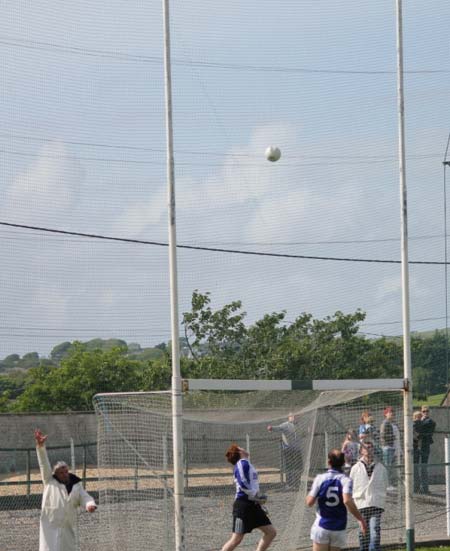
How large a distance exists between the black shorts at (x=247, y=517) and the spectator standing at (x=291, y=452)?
2.20 m

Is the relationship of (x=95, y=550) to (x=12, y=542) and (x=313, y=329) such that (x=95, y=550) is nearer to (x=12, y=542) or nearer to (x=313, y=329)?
(x=12, y=542)

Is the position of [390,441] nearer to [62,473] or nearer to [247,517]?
[247,517]

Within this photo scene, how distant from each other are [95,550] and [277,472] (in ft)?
10.2

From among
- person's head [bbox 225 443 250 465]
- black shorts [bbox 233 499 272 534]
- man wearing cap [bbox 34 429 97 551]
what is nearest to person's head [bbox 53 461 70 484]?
man wearing cap [bbox 34 429 97 551]

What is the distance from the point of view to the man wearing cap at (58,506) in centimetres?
1274

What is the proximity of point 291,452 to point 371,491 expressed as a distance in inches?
79.5

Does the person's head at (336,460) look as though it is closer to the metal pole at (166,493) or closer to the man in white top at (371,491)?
the man in white top at (371,491)

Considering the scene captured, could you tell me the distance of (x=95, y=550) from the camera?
1625cm

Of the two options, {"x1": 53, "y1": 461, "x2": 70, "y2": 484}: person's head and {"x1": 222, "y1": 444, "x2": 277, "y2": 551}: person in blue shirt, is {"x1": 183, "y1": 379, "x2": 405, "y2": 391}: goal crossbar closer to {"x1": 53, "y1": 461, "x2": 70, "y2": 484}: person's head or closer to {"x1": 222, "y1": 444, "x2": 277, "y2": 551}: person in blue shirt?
{"x1": 222, "y1": 444, "x2": 277, "y2": 551}: person in blue shirt

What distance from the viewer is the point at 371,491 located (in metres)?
15.6

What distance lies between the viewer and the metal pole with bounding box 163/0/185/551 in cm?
1387

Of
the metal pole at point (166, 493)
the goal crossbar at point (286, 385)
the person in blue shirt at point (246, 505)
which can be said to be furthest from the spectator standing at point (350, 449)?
the metal pole at point (166, 493)

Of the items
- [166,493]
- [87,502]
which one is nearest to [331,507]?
[166,493]

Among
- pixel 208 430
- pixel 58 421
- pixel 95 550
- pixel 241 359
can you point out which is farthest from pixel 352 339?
pixel 95 550
